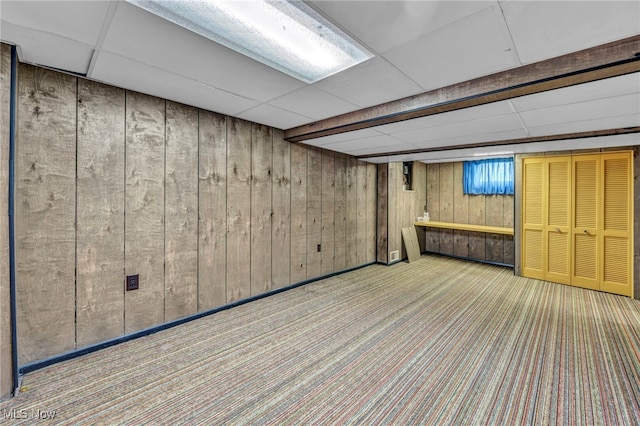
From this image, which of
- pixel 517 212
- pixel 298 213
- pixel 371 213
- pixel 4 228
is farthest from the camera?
pixel 371 213

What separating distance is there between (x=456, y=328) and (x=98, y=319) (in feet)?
10.8

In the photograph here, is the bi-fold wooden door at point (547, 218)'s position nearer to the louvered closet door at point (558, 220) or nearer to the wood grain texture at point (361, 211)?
the louvered closet door at point (558, 220)

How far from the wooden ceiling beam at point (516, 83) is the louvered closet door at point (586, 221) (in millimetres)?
3152

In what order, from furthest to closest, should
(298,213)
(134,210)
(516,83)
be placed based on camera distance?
1. (298,213)
2. (134,210)
3. (516,83)

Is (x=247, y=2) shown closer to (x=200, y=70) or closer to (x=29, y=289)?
(x=200, y=70)

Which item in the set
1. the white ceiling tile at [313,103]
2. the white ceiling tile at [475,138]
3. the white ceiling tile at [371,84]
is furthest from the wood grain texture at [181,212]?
the white ceiling tile at [475,138]

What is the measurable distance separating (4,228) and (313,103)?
2331 millimetres

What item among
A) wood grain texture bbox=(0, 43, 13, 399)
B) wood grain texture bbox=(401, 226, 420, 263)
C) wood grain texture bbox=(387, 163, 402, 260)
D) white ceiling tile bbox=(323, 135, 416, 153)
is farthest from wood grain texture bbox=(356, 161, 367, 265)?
wood grain texture bbox=(0, 43, 13, 399)

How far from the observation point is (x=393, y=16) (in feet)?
4.38

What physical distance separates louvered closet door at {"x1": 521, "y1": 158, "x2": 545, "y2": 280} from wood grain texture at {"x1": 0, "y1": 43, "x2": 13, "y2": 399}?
6014mm

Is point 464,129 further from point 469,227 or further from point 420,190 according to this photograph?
point 420,190

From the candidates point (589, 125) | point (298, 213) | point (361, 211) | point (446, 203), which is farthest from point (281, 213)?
point (446, 203)

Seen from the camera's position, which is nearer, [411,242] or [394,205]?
[394,205]

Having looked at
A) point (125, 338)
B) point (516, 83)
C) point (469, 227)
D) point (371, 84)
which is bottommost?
point (125, 338)
